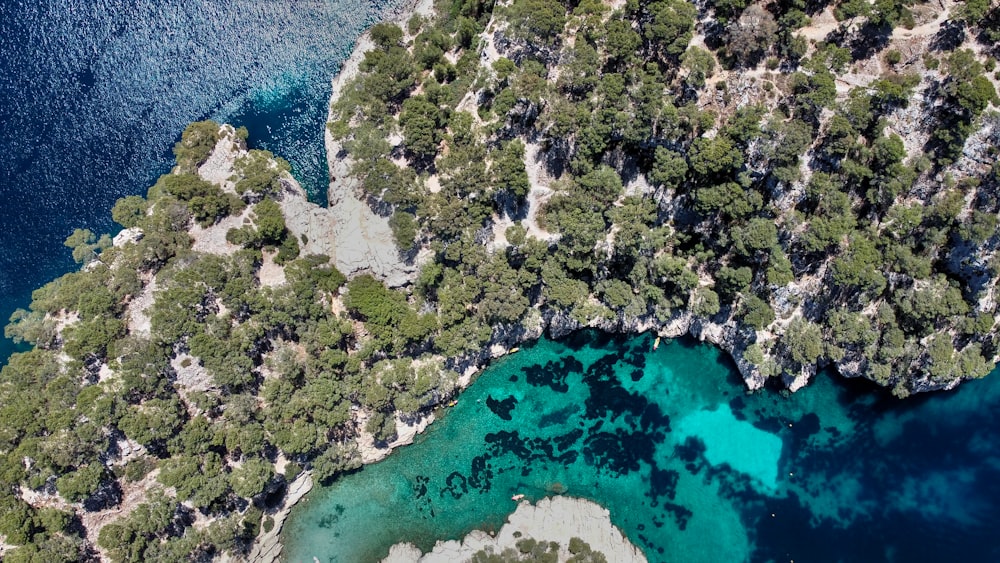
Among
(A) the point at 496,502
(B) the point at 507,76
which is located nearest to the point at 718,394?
(A) the point at 496,502

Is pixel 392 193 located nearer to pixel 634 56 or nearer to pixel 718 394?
pixel 634 56

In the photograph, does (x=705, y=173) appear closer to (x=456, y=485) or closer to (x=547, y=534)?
(x=547, y=534)

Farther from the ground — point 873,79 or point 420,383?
point 873,79

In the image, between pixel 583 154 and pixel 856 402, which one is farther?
pixel 856 402

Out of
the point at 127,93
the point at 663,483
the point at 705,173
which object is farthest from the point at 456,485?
the point at 127,93

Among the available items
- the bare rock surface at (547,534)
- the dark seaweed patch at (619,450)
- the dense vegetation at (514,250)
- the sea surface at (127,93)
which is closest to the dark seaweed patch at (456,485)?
the bare rock surface at (547,534)

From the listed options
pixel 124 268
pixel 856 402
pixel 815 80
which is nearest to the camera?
pixel 815 80

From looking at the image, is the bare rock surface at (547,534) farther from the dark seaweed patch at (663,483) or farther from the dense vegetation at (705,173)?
the dense vegetation at (705,173)
